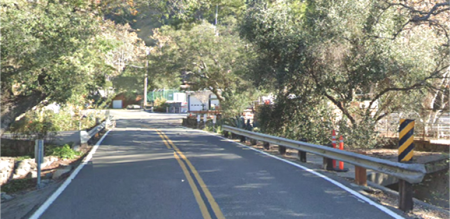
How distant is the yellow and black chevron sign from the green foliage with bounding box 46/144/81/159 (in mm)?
12610

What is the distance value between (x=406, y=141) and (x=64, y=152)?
515 inches

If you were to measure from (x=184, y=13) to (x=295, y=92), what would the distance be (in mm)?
6128

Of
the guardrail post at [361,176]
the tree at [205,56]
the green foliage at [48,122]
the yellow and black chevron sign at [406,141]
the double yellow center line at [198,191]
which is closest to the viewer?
the double yellow center line at [198,191]

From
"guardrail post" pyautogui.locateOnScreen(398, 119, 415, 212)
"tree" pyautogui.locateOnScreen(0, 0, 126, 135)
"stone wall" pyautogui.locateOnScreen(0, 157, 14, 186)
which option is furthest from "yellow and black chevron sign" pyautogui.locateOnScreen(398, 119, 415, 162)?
"stone wall" pyautogui.locateOnScreen(0, 157, 14, 186)

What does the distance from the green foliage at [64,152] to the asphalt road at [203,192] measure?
396cm

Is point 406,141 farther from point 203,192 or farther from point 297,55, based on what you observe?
point 297,55

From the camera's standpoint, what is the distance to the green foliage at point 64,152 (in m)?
15.7

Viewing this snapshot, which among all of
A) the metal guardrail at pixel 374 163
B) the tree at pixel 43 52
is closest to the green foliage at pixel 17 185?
the tree at pixel 43 52

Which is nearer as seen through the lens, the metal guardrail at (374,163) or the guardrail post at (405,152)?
the metal guardrail at (374,163)

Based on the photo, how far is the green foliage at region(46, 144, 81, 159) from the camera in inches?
619

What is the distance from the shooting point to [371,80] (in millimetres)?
A: 15953

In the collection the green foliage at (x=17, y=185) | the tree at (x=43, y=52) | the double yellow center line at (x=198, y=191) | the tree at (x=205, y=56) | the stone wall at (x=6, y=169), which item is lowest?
the green foliage at (x=17, y=185)

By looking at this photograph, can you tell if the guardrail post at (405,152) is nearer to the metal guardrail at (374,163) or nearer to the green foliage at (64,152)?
the metal guardrail at (374,163)

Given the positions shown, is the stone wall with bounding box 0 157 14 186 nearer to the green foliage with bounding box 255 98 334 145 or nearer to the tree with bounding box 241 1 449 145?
the tree with bounding box 241 1 449 145
